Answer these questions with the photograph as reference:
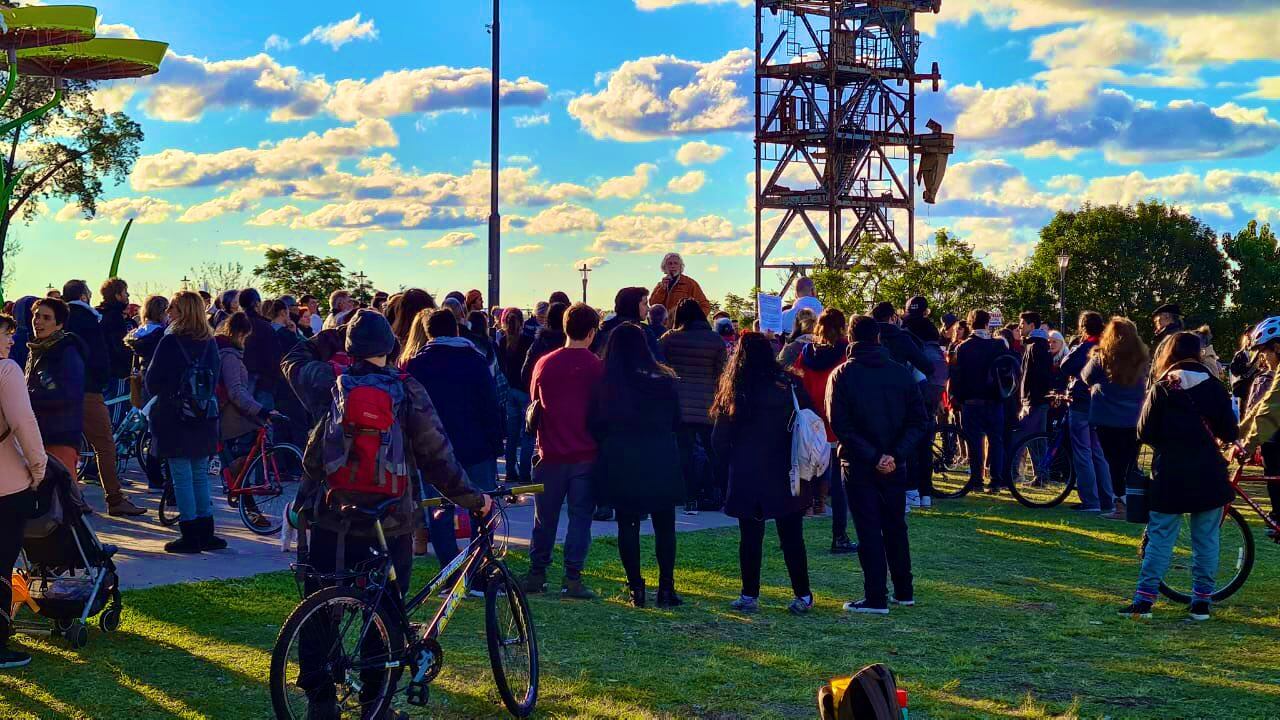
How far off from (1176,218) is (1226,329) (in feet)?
21.5

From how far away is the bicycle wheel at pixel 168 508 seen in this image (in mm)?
11867

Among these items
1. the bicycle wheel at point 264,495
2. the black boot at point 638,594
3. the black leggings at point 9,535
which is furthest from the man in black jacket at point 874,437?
the bicycle wheel at point 264,495

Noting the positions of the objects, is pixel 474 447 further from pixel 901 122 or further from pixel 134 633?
pixel 901 122

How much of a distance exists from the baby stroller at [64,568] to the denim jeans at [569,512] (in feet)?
9.00

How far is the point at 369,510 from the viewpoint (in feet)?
19.5

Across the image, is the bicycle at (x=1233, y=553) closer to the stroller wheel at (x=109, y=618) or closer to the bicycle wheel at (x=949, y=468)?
the bicycle wheel at (x=949, y=468)

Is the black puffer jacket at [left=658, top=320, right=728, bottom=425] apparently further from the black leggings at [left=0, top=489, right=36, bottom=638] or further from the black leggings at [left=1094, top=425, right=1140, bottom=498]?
the black leggings at [left=0, top=489, right=36, bottom=638]

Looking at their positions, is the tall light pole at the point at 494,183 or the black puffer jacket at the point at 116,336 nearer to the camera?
the black puffer jacket at the point at 116,336

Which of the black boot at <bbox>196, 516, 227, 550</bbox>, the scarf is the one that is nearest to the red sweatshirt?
the black boot at <bbox>196, 516, 227, 550</bbox>

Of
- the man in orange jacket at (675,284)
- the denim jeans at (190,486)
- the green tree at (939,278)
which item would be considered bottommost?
the denim jeans at (190,486)

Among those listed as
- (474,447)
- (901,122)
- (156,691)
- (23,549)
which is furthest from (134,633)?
(901,122)

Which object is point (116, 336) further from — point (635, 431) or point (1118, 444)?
point (1118, 444)

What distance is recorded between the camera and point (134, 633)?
323 inches

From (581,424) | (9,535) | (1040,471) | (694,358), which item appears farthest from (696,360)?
(9,535)
